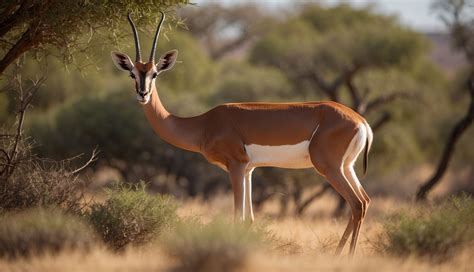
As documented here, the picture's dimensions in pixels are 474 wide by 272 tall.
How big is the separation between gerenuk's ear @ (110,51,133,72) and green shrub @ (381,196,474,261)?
13.3 feet

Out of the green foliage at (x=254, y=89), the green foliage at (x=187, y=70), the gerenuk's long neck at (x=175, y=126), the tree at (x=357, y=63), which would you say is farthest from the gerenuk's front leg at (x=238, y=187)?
the green foliage at (x=187, y=70)

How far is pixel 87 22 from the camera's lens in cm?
1200

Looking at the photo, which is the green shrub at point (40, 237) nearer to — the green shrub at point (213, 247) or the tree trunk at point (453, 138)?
the green shrub at point (213, 247)

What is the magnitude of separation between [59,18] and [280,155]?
3506mm

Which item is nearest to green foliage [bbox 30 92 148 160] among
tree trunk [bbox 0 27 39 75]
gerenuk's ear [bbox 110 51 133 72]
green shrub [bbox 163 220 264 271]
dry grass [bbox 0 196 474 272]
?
tree trunk [bbox 0 27 39 75]

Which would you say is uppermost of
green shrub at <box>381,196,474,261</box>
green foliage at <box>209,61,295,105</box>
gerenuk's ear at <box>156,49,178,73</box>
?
Result: gerenuk's ear at <box>156,49,178,73</box>

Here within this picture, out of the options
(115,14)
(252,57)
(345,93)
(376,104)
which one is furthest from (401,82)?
(115,14)

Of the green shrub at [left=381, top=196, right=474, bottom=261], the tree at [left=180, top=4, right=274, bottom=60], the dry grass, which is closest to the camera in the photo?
the dry grass

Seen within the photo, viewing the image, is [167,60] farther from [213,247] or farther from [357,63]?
[357,63]

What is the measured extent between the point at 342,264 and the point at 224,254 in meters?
1.27

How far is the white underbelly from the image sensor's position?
10984mm

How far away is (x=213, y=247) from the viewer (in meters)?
8.48

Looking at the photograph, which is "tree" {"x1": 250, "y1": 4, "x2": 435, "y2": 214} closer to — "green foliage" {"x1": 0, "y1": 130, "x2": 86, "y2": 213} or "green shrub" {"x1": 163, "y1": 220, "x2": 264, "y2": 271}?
"green foliage" {"x1": 0, "y1": 130, "x2": 86, "y2": 213}

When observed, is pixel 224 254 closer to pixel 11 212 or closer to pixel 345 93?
pixel 11 212
